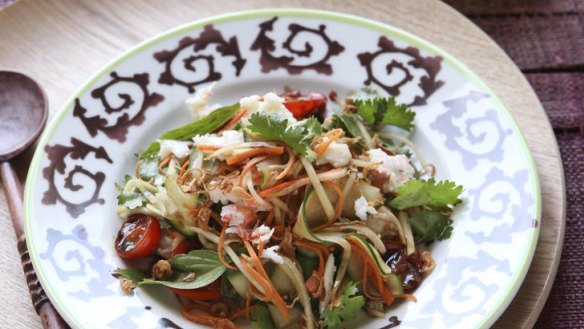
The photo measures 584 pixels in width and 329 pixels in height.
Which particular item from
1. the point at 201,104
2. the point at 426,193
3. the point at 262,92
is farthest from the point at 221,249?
the point at 262,92

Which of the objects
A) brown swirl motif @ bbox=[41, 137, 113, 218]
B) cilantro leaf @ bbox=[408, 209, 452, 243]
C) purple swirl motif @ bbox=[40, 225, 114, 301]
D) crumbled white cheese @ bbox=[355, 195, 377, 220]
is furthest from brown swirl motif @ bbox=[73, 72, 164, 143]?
cilantro leaf @ bbox=[408, 209, 452, 243]

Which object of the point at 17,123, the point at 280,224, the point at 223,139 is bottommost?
the point at 17,123

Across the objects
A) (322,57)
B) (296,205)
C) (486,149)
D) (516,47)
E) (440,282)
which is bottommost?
(296,205)

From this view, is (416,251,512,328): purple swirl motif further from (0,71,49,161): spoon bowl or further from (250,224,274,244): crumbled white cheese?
(0,71,49,161): spoon bowl

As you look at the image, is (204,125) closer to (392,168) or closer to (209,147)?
(209,147)

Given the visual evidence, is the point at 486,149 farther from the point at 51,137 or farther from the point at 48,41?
the point at 48,41

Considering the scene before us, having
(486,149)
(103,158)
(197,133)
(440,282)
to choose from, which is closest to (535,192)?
(486,149)
